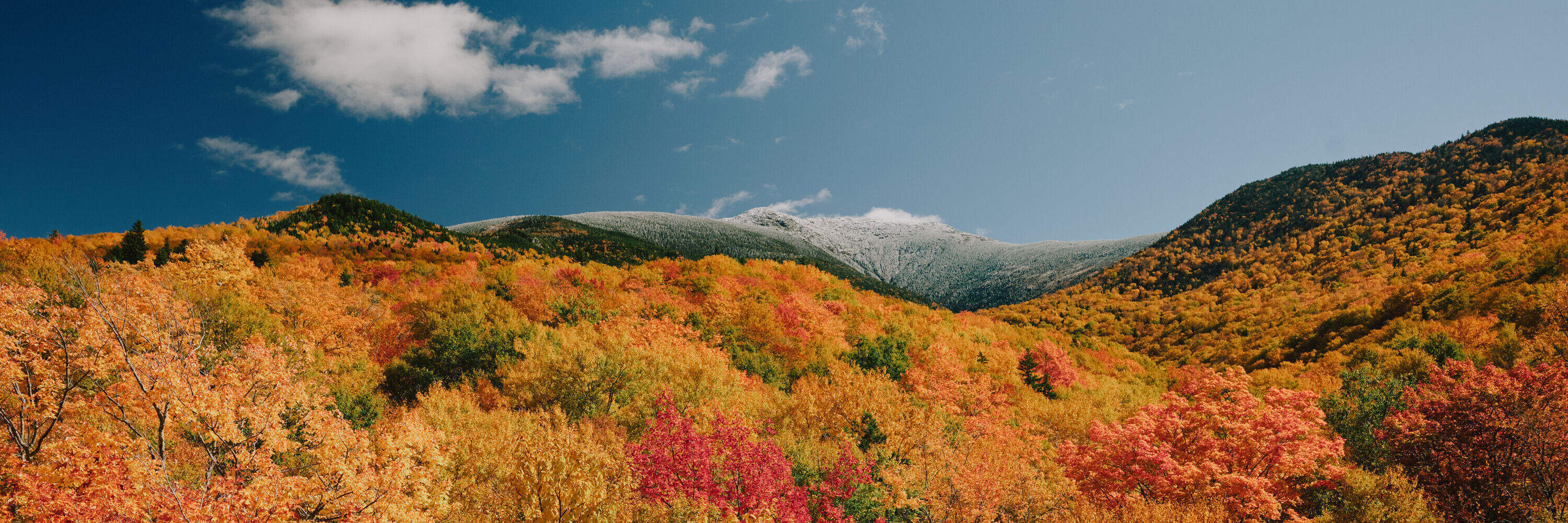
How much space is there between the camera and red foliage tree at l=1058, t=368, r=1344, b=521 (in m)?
13.5

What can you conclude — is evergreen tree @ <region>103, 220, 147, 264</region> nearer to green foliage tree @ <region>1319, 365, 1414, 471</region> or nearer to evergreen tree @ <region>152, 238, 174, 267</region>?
evergreen tree @ <region>152, 238, 174, 267</region>

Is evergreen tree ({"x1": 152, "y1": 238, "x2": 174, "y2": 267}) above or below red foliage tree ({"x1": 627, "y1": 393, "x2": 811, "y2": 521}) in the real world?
above

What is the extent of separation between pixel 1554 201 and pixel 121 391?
8195cm

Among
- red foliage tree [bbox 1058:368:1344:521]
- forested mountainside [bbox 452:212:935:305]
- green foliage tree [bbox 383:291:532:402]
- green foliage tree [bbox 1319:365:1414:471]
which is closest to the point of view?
red foliage tree [bbox 1058:368:1344:521]

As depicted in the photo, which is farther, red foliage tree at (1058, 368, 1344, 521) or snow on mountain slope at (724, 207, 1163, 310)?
snow on mountain slope at (724, 207, 1163, 310)

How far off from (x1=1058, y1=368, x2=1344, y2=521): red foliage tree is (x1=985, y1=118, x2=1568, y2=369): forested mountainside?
38.5 ft

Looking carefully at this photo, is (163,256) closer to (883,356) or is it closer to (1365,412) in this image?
(883,356)

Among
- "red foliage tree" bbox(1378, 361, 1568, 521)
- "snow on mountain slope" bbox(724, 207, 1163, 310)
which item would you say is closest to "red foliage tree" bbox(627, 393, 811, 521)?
"red foliage tree" bbox(1378, 361, 1568, 521)

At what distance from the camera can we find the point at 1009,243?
196 meters

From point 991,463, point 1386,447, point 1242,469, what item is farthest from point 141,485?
point 1386,447

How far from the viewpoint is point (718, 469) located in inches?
604

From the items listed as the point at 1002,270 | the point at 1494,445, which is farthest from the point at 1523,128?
the point at 1002,270

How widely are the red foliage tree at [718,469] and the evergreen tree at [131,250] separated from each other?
37.1 m

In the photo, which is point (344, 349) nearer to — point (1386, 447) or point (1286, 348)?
point (1386, 447)
